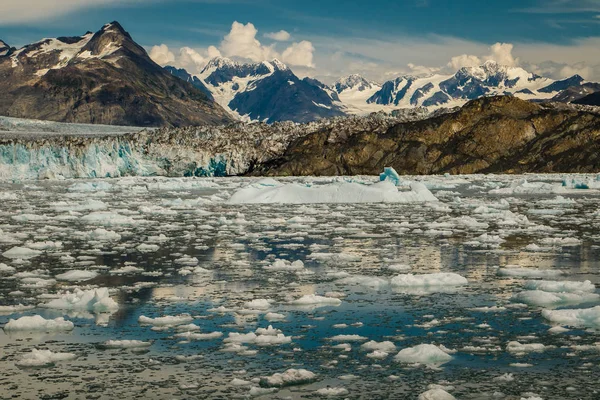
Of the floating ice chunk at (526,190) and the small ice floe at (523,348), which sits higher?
the floating ice chunk at (526,190)

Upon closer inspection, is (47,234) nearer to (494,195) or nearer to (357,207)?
(357,207)

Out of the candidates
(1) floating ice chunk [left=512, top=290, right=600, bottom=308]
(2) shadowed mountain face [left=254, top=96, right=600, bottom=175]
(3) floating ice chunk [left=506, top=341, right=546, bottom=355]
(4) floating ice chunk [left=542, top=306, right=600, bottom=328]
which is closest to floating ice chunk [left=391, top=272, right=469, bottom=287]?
(1) floating ice chunk [left=512, top=290, right=600, bottom=308]

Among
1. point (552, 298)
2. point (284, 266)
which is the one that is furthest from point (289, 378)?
point (284, 266)

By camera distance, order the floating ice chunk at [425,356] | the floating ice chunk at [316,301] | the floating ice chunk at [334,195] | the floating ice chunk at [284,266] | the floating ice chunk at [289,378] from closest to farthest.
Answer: the floating ice chunk at [289,378]
the floating ice chunk at [425,356]
the floating ice chunk at [316,301]
the floating ice chunk at [284,266]
the floating ice chunk at [334,195]

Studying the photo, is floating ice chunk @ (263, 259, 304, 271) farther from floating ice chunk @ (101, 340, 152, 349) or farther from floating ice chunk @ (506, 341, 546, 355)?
floating ice chunk @ (506, 341, 546, 355)

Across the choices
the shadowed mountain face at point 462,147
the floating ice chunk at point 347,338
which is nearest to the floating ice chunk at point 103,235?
the floating ice chunk at point 347,338

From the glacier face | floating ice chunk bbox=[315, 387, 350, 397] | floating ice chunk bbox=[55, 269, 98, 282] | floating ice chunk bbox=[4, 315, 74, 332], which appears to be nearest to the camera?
floating ice chunk bbox=[315, 387, 350, 397]

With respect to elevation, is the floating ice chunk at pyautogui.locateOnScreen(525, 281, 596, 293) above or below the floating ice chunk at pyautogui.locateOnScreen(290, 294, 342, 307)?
above

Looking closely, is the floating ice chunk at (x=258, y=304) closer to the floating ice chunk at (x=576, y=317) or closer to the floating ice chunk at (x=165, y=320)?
the floating ice chunk at (x=165, y=320)
